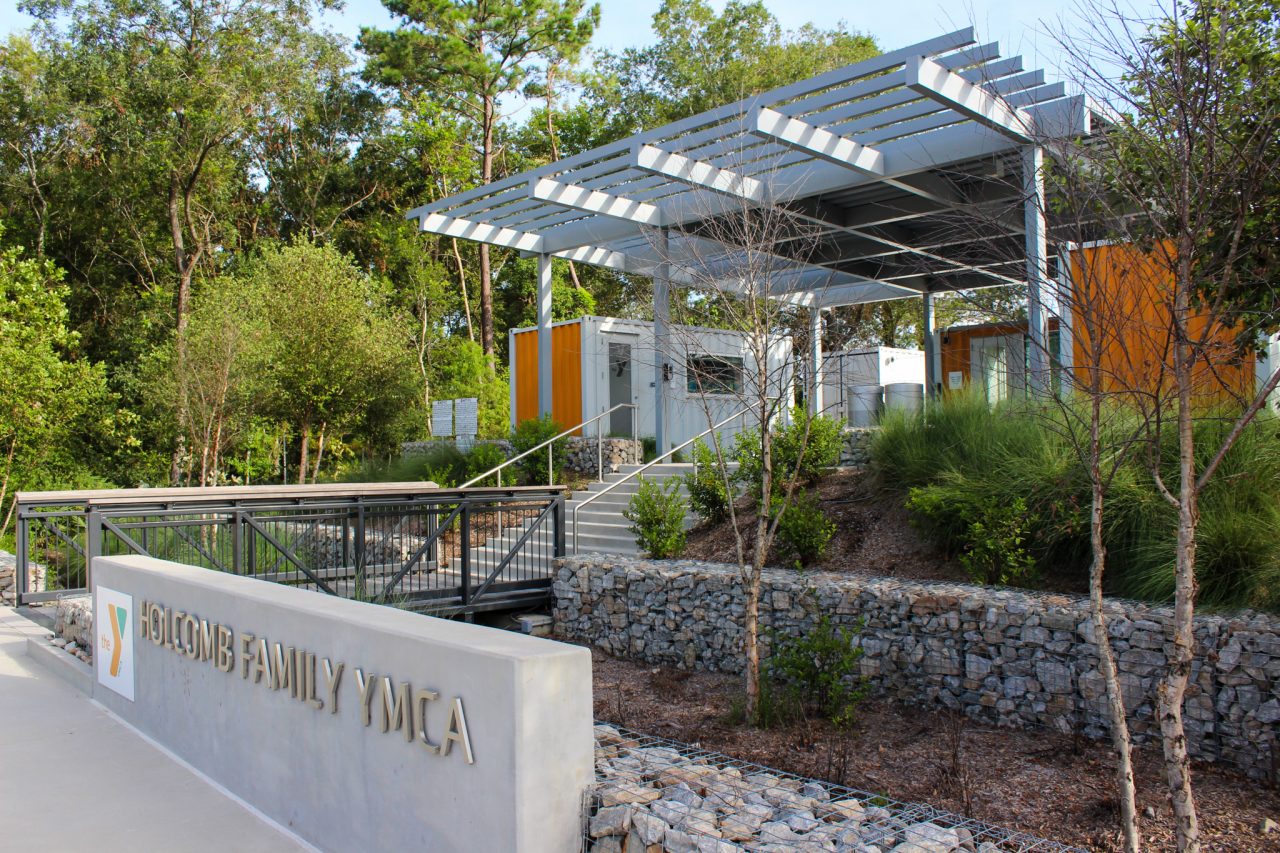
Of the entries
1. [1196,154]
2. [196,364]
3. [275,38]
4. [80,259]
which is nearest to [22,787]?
[1196,154]

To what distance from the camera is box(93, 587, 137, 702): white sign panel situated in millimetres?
6312

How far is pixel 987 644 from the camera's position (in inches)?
265

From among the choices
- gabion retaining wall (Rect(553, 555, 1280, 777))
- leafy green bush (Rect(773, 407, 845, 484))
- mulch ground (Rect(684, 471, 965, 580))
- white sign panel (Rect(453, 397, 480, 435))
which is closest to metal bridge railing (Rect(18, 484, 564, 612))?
gabion retaining wall (Rect(553, 555, 1280, 777))

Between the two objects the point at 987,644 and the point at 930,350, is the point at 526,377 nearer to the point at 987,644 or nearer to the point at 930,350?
the point at 930,350

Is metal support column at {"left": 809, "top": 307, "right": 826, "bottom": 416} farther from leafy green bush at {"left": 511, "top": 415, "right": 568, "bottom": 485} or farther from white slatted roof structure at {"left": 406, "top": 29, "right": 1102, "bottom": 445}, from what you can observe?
leafy green bush at {"left": 511, "top": 415, "right": 568, "bottom": 485}

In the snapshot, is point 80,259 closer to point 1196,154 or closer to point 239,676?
point 239,676

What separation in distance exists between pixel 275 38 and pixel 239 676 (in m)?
25.8

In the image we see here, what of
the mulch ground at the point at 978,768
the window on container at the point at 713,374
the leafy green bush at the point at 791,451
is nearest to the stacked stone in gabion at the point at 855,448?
the leafy green bush at the point at 791,451

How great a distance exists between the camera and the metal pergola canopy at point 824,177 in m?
8.49

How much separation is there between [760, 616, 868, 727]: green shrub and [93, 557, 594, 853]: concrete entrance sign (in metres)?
3.45

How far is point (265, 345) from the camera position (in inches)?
769

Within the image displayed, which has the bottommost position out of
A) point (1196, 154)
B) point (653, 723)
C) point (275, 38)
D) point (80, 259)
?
point (653, 723)

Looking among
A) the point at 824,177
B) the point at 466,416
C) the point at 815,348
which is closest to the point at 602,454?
the point at 466,416

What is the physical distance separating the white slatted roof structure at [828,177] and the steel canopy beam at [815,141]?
0.02m
